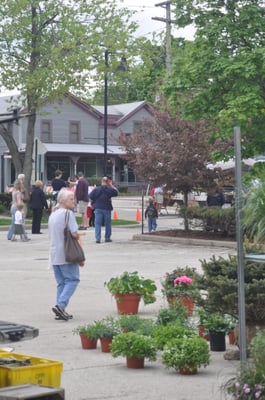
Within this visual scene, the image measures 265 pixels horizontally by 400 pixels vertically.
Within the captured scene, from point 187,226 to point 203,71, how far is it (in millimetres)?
4907

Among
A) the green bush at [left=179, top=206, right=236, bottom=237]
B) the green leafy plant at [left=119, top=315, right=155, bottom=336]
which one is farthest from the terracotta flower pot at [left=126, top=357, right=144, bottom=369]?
the green bush at [left=179, top=206, right=236, bottom=237]

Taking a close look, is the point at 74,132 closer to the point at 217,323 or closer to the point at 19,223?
the point at 19,223

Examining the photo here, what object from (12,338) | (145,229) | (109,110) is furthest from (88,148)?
(12,338)

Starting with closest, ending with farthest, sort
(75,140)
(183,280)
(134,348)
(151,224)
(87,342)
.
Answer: (134,348) < (87,342) < (183,280) < (151,224) < (75,140)

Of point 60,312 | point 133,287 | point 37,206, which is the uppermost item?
point 37,206

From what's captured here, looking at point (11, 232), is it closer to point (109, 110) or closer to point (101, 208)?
point (101, 208)

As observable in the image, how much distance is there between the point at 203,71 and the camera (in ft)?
78.7

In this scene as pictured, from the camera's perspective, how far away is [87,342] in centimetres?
1051

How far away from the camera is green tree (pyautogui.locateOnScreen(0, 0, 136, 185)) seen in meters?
36.2

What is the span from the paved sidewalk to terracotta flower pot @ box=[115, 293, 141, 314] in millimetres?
390

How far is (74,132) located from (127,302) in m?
59.6

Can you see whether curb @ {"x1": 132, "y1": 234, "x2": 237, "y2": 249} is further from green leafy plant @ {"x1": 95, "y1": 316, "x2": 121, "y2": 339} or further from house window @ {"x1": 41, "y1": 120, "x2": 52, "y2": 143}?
house window @ {"x1": 41, "y1": 120, "x2": 52, "y2": 143}

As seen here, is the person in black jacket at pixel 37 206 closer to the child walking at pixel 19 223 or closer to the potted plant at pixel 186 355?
the child walking at pixel 19 223

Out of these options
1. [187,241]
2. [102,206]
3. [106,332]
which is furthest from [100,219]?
[106,332]
